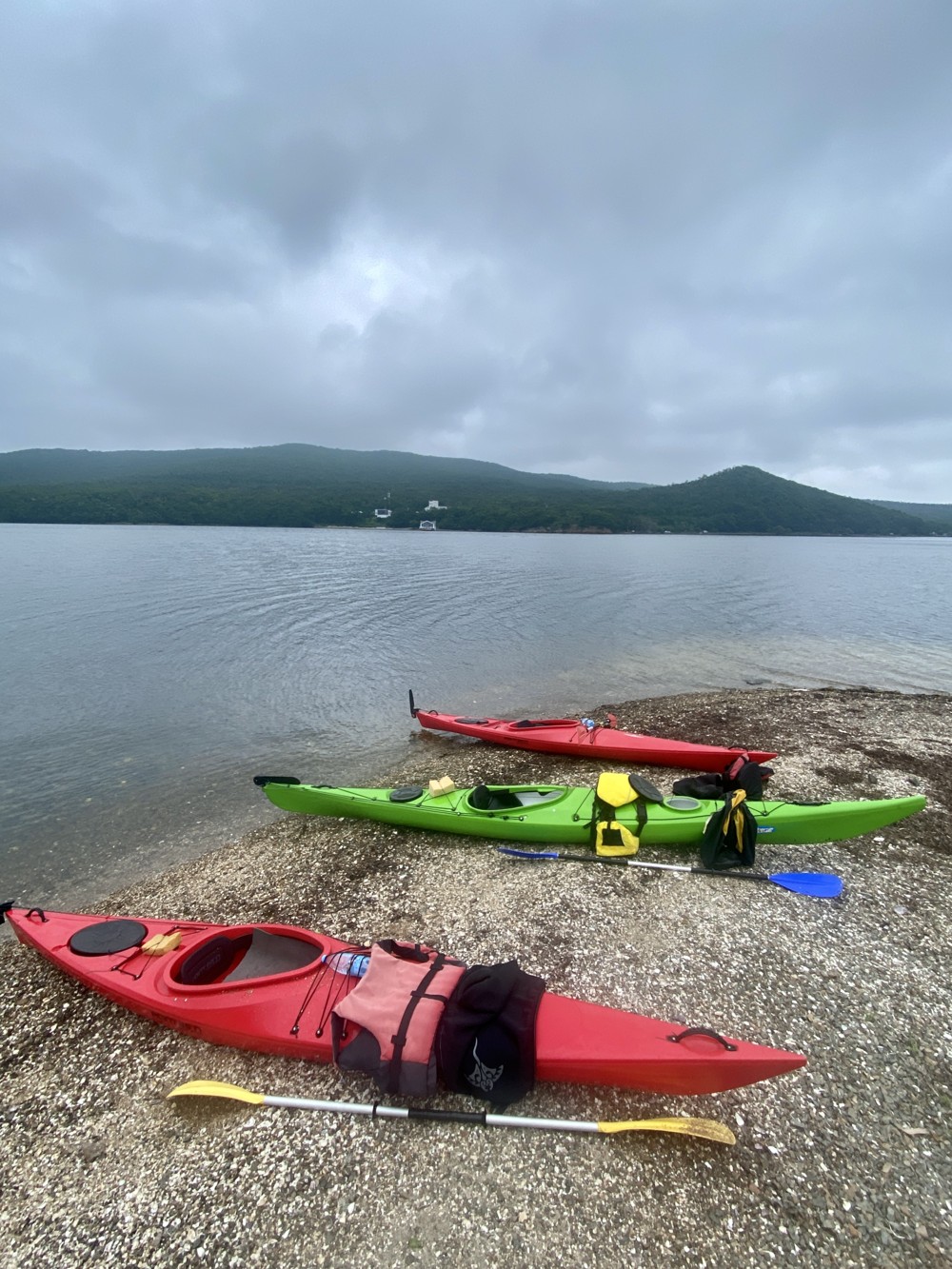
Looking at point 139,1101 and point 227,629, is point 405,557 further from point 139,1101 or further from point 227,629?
point 139,1101

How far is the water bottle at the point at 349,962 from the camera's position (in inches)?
188

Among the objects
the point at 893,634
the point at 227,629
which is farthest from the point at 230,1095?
the point at 893,634

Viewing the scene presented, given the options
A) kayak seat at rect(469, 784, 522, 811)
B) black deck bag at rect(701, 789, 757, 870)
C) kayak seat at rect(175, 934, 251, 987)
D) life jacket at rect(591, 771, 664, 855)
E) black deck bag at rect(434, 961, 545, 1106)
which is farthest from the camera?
kayak seat at rect(469, 784, 522, 811)

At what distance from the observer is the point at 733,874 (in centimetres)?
689

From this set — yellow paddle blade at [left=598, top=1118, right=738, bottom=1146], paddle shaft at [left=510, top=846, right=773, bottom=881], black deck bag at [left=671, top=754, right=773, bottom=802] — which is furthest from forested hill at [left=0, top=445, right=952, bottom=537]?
yellow paddle blade at [left=598, top=1118, right=738, bottom=1146]

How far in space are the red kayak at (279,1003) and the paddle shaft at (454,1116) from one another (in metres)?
0.26

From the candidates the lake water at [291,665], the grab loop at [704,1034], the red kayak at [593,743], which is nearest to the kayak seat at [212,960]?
the lake water at [291,665]

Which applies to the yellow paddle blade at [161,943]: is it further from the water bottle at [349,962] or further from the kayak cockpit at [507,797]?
the kayak cockpit at [507,797]

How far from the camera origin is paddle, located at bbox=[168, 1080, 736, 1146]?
384 centimetres

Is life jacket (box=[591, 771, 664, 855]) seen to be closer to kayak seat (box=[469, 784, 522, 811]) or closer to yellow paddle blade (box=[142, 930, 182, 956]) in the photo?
kayak seat (box=[469, 784, 522, 811])

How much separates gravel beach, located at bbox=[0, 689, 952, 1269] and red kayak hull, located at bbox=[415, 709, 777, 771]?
266 centimetres

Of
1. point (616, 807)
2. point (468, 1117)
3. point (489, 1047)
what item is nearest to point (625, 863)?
point (616, 807)

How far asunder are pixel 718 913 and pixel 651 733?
6611mm

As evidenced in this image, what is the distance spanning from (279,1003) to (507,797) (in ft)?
13.8
